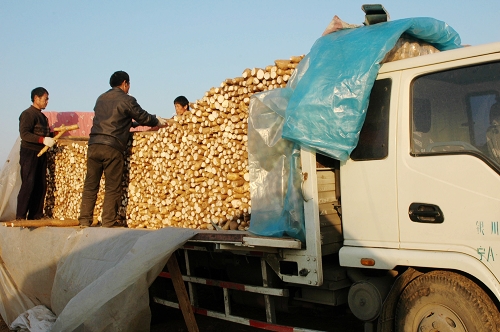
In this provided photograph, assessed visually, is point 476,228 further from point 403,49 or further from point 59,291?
point 59,291

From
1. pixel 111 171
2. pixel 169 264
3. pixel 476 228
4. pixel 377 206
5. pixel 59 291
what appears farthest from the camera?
pixel 111 171

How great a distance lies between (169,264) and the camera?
539 centimetres

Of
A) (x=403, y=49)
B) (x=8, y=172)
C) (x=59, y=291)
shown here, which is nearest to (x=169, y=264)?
(x=59, y=291)

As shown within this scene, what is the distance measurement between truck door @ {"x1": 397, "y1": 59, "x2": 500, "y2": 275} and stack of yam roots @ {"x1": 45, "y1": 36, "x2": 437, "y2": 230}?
0.64 meters

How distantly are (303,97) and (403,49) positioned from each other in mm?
964

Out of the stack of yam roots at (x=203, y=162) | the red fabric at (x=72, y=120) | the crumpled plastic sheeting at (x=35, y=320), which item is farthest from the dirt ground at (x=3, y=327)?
the red fabric at (x=72, y=120)

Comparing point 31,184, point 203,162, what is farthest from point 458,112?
point 31,184

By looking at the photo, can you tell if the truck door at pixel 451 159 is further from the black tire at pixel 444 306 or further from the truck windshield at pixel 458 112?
the black tire at pixel 444 306

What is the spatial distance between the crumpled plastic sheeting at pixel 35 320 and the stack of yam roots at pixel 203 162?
1617mm

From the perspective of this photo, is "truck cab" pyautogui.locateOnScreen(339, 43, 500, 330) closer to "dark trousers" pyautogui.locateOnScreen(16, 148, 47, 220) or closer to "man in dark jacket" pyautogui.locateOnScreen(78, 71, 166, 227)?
"man in dark jacket" pyautogui.locateOnScreen(78, 71, 166, 227)

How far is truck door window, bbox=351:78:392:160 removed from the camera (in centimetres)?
409

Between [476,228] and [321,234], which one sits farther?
[321,234]

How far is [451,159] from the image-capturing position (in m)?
3.68

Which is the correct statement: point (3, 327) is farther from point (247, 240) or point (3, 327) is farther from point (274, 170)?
point (274, 170)
